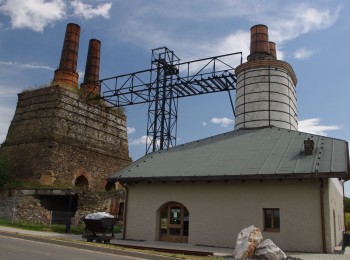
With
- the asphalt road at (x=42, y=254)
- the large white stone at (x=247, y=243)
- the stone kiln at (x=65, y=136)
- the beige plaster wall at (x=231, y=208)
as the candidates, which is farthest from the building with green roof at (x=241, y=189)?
the stone kiln at (x=65, y=136)

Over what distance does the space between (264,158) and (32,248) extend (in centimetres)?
852

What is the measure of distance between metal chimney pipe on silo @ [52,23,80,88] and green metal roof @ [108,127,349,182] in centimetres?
1531

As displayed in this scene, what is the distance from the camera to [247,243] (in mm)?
10664

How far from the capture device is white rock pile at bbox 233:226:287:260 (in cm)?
1027

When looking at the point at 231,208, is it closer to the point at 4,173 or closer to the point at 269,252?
the point at 269,252

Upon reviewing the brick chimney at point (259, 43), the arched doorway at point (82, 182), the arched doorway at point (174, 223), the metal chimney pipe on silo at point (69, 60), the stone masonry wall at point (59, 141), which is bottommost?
the arched doorway at point (174, 223)

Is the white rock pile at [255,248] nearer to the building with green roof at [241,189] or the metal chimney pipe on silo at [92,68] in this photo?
the building with green roof at [241,189]

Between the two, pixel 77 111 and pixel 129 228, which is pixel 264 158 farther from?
pixel 77 111

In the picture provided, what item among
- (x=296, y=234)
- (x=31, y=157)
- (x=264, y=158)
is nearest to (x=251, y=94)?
(x=264, y=158)

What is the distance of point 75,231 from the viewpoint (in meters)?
19.1

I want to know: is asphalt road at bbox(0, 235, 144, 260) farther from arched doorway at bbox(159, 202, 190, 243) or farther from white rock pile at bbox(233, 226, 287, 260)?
arched doorway at bbox(159, 202, 190, 243)

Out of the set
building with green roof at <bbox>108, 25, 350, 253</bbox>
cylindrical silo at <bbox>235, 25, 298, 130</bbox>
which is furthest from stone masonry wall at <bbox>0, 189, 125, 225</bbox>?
cylindrical silo at <bbox>235, 25, 298, 130</bbox>

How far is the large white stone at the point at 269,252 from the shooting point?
33.5 ft

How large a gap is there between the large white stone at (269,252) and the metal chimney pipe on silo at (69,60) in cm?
2323
